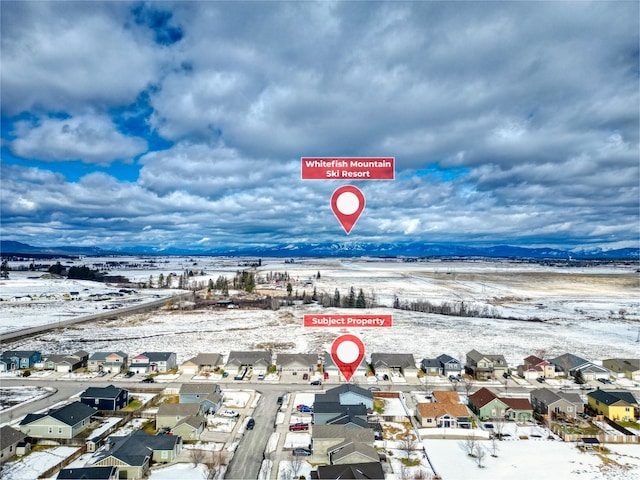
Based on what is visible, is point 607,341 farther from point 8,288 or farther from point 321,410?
point 8,288

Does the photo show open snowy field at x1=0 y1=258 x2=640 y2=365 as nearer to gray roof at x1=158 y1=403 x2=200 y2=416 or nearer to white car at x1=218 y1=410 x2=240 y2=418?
white car at x1=218 y1=410 x2=240 y2=418

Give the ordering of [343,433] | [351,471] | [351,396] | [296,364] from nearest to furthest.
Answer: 1. [351,471]
2. [343,433]
3. [351,396]
4. [296,364]

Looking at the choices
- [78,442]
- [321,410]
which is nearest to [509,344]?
[321,410]

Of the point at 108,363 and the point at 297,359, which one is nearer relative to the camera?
the point at 108,363

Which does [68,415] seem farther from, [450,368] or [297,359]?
[450,368]

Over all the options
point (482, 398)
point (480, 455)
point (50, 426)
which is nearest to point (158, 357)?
point (50, 426)

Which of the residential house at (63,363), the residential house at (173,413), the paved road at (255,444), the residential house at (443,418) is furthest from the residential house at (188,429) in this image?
the residential house at (63,363)

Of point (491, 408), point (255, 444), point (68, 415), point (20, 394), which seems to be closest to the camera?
point (255, 444)
